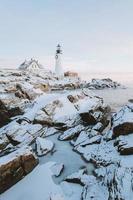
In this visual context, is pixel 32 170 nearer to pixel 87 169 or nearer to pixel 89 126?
pixel 87 169

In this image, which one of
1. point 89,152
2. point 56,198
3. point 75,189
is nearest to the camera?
point 56,198

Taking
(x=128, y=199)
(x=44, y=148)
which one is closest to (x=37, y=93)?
(x=44, y=148)

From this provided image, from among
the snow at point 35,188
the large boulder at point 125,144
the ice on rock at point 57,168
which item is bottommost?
the snow at point 35,188

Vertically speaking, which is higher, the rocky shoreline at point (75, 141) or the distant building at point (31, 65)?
the distant building at point (31, 65)

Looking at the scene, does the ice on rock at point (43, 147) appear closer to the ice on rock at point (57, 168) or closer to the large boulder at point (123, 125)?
the ice on rock at point (57, 168)

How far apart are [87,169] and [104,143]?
2700 mm

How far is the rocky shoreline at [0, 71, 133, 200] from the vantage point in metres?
9.71

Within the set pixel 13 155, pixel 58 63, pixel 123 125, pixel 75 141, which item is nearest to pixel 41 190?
pixel 13 155

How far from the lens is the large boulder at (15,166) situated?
34.9 feet

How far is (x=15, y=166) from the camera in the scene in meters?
11.2

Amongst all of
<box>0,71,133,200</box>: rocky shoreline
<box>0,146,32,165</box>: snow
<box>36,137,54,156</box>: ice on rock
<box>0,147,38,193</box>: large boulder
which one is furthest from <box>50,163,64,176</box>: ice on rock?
<box>36,137,54,156</box>: ice on rock

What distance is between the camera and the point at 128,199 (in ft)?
27.2

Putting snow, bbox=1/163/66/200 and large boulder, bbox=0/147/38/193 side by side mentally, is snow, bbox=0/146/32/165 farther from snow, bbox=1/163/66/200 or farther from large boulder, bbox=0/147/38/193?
snow, bbox=1/163/66/200

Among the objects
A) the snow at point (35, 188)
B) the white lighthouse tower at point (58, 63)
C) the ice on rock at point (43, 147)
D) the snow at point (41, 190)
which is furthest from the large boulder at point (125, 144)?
the white lighthouse tower at point (58, 63)
